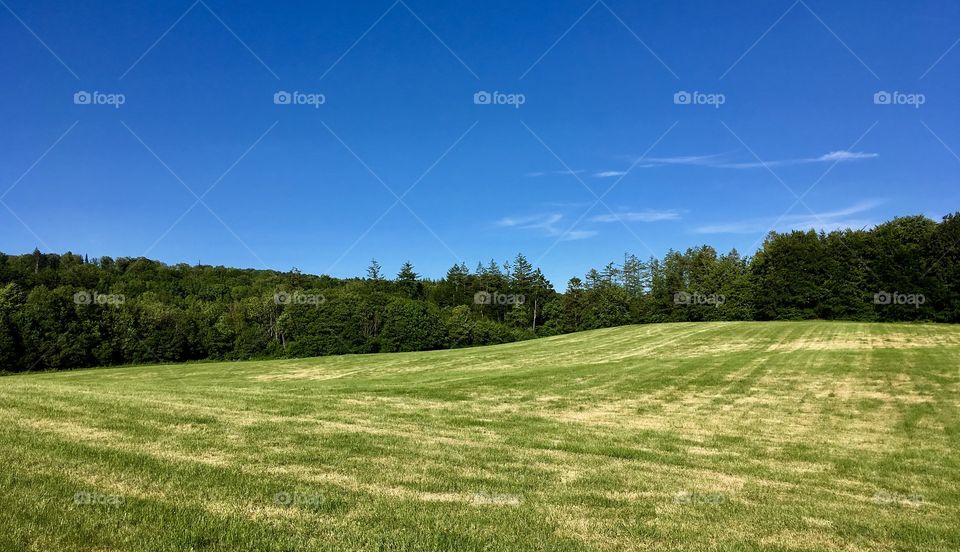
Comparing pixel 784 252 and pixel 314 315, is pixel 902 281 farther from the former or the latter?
pixel 314 315

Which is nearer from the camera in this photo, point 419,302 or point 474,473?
point 474,473

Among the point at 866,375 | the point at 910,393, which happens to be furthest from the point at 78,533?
the point at 866,375

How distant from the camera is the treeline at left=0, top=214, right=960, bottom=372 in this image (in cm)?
7094

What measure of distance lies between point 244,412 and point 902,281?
84675mm

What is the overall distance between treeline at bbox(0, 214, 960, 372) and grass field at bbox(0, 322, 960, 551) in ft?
210

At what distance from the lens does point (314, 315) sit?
8862 cm

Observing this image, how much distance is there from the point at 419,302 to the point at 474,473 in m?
86.0

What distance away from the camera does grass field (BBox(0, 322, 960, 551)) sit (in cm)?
630

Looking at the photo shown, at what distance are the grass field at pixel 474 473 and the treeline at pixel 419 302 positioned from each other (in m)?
64.0

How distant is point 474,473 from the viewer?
948cm

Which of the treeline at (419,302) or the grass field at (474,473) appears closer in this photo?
the grass field at (474,473)

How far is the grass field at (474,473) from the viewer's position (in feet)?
20.7

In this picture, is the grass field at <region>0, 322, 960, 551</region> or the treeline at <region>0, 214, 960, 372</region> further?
the treeline at <region>0, 214, 960, 372</region>

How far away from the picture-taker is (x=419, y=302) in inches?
Result: 3735
